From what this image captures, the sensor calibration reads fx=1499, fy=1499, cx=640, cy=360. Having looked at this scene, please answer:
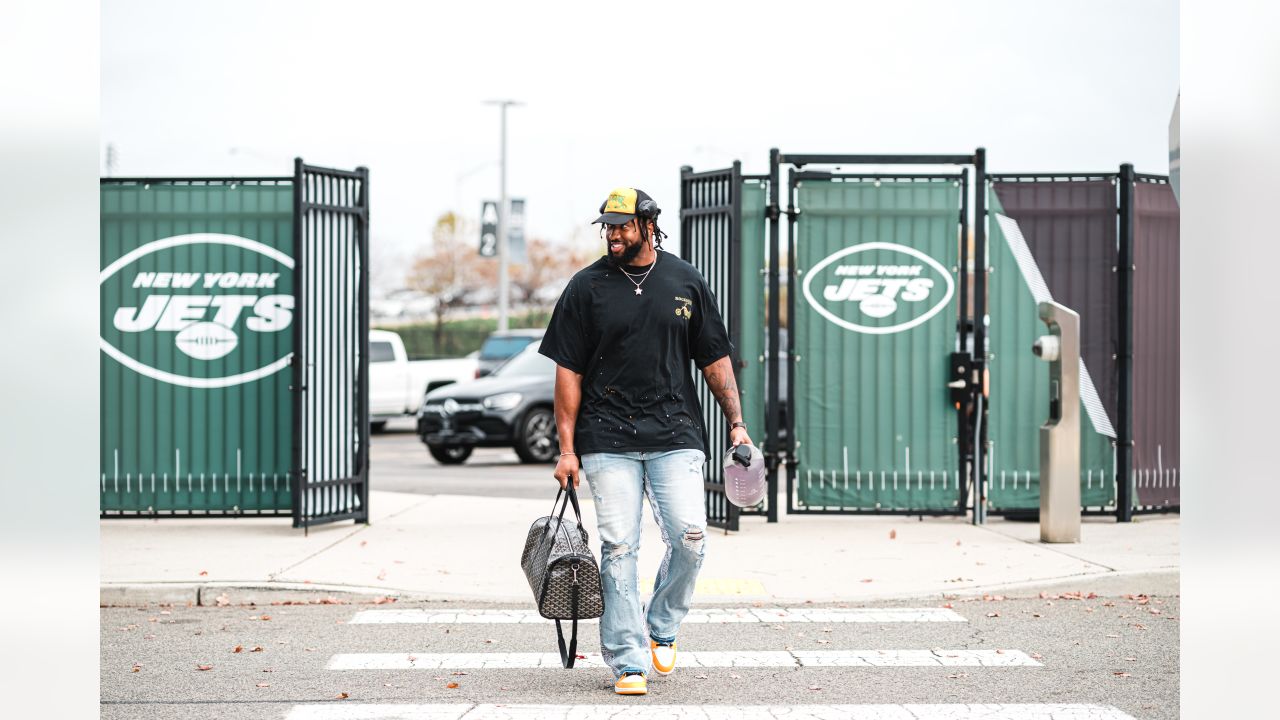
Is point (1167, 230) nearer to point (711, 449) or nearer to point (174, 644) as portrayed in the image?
point (711, 449)

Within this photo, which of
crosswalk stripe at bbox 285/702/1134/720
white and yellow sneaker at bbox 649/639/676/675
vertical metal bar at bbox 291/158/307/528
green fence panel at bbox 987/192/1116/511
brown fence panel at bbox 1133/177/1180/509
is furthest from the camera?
brown fence panel at bbox 1133/177/1180/509

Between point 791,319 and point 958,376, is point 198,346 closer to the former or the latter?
point 791,319

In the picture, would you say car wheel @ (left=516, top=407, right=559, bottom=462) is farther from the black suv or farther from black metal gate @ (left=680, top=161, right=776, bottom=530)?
black metal gate @ (left=680, top=161, right=776, bottom=530)

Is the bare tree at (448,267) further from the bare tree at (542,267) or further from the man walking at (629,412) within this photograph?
the man walking at (629,412)

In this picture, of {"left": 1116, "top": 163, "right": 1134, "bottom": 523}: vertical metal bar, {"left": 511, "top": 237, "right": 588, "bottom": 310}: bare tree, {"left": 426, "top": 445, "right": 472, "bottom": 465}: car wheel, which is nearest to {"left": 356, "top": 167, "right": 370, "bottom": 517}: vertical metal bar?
{"left": 1116, "top": 163, "right": 1134, "bottom": 523}: vertical metal bar

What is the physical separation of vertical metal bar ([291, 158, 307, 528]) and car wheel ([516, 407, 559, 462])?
26.8 feet

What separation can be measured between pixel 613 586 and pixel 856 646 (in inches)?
69.5

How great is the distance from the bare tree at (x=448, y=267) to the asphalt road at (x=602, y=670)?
201ft

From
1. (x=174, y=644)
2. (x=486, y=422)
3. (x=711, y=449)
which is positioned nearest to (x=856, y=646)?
(x=174, y=644)

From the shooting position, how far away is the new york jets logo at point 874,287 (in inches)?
460

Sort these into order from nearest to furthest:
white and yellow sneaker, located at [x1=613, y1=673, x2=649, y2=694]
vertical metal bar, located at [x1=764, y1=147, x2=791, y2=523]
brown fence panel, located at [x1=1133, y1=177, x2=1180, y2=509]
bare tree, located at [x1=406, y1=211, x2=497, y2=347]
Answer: white and yellow sneaker, located at [x1=613, y1=673, x2=649, y2=694] < vertical metal bar, located at [x1=764, y1=147, x2=791, y2=523] < brown fence panel, located at [x1=1133, y1=177, x2=1180, y2=509] < bare tree, located at [x1=406, y1=211, x2=497, y2=347]

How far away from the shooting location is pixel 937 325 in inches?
461

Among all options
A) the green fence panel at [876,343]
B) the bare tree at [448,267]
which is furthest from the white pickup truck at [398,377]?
the bare tree at [448,267]

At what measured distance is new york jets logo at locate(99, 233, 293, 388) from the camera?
11.4 meters
